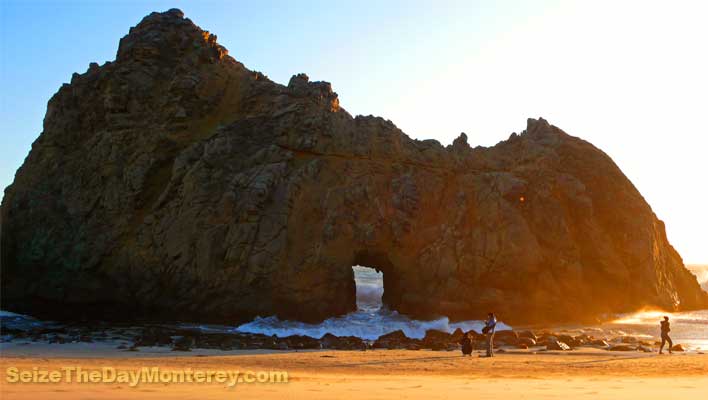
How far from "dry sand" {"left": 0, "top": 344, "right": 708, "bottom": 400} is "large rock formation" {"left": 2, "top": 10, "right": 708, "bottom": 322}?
11078mm

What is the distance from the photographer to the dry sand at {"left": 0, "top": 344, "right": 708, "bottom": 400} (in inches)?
435

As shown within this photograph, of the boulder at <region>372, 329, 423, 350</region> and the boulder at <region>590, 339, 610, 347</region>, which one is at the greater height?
the boulder at <region>590, 339, 610, 347</region>

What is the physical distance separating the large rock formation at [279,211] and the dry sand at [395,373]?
1108cm

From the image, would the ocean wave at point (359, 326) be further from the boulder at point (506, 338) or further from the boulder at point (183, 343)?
the boulder at point (183, 343)

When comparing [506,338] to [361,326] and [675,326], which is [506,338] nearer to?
[361,326]

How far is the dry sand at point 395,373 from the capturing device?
11.1m

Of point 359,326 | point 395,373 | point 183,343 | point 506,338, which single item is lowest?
point 395,373

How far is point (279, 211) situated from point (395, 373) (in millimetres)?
19726

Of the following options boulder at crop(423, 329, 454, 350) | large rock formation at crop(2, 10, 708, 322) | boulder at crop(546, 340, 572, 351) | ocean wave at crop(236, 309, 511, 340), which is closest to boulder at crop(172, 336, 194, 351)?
ocean wave at crop(236, 309, 511, 340)

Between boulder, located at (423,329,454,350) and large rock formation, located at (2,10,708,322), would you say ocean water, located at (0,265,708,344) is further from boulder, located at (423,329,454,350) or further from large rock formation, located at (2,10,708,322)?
boulder, located at (423,329,454,350)

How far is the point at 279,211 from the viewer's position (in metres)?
35.9

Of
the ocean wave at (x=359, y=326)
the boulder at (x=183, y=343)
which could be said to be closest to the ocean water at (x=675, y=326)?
the ocean wave at (x=359, y=326)

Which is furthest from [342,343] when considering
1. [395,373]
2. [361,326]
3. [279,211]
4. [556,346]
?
[279,211]

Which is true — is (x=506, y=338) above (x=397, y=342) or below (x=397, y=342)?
above
